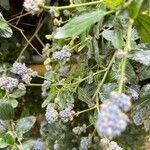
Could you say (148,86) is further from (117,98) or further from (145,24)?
(117,98)

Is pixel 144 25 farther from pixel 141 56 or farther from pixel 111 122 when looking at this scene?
pixel 111 122

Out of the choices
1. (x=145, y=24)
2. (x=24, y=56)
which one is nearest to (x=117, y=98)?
(x=145, y=24)

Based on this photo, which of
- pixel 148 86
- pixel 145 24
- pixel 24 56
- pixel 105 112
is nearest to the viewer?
pixel 105 112

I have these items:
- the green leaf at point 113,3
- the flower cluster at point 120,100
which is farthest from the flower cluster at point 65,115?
the flower cluster at point 120,100

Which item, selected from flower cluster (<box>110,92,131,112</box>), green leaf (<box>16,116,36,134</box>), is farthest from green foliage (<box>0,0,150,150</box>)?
flower cluster (<box>110,92,131,112</box>)

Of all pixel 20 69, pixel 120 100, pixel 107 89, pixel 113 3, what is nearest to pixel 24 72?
pixel 20 69
